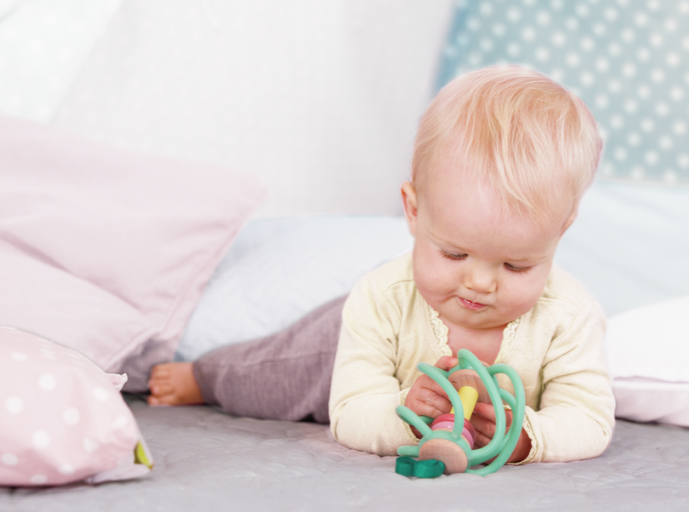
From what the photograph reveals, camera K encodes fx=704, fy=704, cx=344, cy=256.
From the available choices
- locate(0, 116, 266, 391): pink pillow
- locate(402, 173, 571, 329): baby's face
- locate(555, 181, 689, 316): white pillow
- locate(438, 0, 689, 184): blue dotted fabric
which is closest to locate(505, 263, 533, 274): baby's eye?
locate(402, 173, 571, 329): baby's face

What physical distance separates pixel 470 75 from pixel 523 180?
19 cm

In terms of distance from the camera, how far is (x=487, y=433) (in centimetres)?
84

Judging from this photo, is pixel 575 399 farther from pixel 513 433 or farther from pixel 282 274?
pixel 282 274

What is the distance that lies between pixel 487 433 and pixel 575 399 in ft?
0.46

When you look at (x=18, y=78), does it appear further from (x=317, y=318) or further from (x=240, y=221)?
(x=317, y=318)

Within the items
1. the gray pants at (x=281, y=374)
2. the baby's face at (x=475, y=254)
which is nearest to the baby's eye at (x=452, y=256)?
the baby's face at (x=475, y=254)

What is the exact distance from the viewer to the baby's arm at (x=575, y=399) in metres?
0.84

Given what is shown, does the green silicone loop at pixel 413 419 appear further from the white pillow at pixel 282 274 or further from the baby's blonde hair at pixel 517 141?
the white pillow at pixel 282 274

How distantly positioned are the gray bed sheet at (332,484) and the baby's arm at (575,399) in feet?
0.07

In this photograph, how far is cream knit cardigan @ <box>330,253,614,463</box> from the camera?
2.83 ft

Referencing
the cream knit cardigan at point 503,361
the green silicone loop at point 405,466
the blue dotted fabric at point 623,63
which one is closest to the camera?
the green silicone loop at point 405,466

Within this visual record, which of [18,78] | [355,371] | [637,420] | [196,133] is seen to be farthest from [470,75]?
[18,78]

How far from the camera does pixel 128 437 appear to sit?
658mm

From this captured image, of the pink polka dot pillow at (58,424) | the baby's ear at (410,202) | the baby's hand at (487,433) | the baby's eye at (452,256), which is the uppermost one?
the baby's ear at (410,202)
